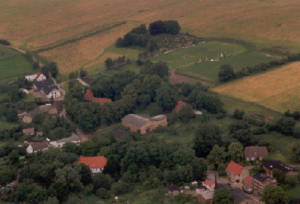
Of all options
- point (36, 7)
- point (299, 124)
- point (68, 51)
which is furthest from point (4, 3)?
point (299, 124)

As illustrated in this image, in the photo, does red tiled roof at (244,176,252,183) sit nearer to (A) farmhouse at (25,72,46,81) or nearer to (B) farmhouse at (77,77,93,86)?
(B) farmhouse at (77,77,93,86)

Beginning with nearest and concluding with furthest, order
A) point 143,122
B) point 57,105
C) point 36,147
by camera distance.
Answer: point 36,147 → point 143,122 → point 57,105

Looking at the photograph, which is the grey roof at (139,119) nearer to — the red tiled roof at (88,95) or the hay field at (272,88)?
the red tiled roof at (88,95)

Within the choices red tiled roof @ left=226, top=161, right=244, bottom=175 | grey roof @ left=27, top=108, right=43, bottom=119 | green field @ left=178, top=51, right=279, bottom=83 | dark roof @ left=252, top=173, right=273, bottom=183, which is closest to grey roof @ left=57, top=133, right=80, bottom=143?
grey roof @ left=27, top=108, right=43, bottom=119

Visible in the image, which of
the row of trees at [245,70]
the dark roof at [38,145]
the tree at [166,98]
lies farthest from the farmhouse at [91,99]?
the row of trees at [245,70]

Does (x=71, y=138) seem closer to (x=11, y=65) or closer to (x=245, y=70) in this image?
(x=245, y=70)

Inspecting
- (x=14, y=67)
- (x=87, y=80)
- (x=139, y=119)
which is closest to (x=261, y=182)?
(x=139, y=119)

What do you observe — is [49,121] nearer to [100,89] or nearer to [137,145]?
[100,89]
